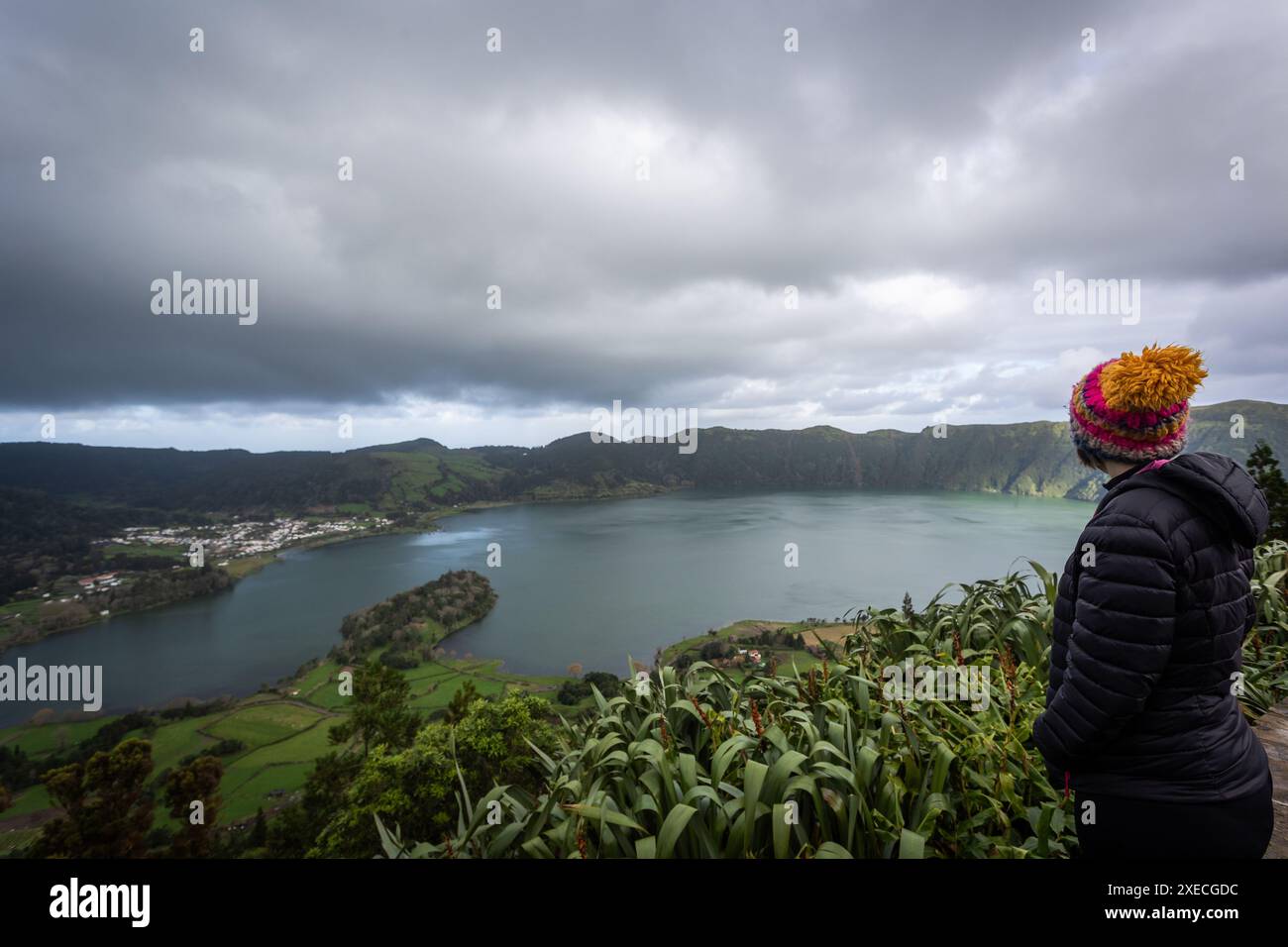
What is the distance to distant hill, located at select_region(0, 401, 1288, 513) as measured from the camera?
124125 millimetres

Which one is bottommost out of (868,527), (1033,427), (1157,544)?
(868,527)

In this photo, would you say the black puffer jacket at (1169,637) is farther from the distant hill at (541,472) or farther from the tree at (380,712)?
the distant hill at (541,472)

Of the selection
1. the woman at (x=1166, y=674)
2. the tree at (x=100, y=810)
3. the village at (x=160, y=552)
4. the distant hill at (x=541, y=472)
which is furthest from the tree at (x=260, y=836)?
the distant hill at (x=541, y=472)

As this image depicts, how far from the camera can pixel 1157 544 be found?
4.58 feet

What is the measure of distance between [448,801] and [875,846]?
1303 centimetres

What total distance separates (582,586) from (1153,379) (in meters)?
72.0

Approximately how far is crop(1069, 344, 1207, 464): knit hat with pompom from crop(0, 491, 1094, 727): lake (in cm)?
3622

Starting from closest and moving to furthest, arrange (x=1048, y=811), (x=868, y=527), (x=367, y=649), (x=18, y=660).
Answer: (x=1048, y=811) < (x=367, y=649) < (x=18, y=660) < (x=868, y=527)

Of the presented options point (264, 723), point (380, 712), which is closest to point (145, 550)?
point (264, 723)

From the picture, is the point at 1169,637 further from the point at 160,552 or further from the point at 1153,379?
the point at 160,552

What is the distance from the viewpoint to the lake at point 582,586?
50938 mm

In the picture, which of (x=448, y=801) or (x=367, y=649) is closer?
(x=448, y=801)

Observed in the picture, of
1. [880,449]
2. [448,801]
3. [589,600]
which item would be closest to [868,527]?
[589,600]
